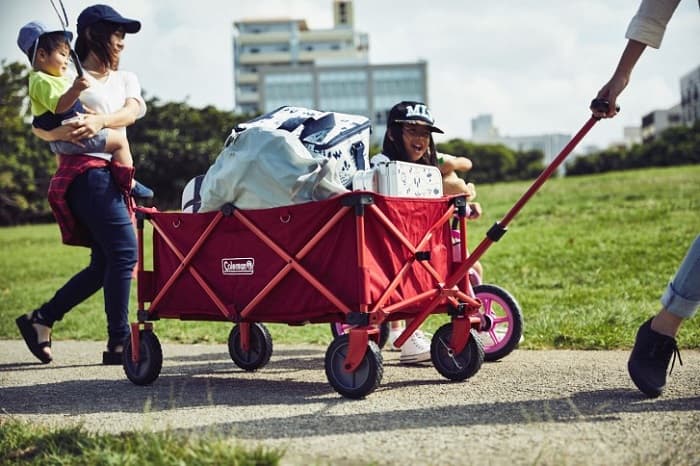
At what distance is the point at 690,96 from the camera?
101 meters

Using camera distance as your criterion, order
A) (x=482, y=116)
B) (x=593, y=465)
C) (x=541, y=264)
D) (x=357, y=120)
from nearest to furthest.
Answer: (x=593, y=465) < (x=357, y=120) < (x=541, y=264) < (x=482, y=116)

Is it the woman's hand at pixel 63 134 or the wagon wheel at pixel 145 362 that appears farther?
the woman's hand at pixel 63 134

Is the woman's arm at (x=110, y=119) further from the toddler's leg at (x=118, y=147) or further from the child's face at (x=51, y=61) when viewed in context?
the child's face at (x=51, y=61)

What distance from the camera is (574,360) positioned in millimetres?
5168

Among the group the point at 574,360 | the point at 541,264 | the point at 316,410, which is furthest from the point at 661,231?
the point at 316,410

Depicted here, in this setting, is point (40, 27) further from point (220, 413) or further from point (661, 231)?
point (661, 231)

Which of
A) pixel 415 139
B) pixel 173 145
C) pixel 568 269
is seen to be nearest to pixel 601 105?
pixel 415 139

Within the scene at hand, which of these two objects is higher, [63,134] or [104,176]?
[63,134]

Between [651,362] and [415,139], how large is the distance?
1939 mm

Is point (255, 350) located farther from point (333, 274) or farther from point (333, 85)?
point (333, 85)

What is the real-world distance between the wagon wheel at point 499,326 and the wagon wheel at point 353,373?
130cm

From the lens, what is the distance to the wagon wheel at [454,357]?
4.59 metres

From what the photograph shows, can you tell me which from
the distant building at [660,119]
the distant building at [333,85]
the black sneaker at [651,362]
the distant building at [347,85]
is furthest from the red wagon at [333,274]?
the distant building at [347,85]

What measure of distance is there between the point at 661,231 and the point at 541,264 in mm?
2318
